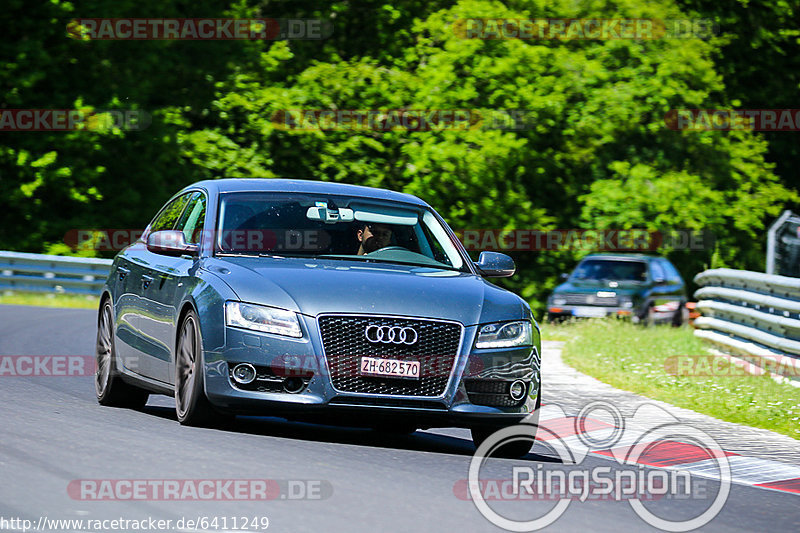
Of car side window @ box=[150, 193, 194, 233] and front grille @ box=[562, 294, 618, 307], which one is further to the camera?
front grille @ box=[562, 294, 618, 307]

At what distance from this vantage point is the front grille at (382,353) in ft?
27.7

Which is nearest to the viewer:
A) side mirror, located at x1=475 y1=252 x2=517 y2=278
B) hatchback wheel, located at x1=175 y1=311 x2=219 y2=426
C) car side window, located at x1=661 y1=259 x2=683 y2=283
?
hatchback wheel, located at x1=175 y1=311 x2=219 y2=426

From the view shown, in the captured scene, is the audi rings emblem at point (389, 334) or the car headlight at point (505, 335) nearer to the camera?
the audi rings emblem at point (389, 334)

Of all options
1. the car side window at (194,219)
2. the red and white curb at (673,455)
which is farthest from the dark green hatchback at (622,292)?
the car side window at (194,219)

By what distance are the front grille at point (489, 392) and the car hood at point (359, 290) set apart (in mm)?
373

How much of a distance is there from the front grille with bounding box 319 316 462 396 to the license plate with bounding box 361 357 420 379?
0.02m

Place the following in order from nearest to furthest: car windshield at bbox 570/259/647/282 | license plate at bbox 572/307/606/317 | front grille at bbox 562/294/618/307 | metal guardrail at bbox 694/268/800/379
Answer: metal guardrail at bbox 694/268/800/379, license plate at bbox 572/307/606/317, front grille at bbox 562/294/618/307, car windshield at bbox 570/259/647/282

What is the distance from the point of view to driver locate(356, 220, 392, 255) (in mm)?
9760

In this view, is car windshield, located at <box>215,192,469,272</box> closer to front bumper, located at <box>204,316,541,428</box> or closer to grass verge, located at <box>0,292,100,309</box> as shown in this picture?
front bumper, located at <box>204,316,541,428</box>

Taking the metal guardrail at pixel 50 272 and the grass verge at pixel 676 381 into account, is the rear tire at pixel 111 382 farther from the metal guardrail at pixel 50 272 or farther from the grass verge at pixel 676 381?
the metal guardrail at pixel 50 272

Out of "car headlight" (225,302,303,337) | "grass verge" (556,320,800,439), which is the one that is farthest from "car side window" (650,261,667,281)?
"car headlight" (225,302,303,337)

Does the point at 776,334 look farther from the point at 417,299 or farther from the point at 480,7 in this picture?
the point at 480,7

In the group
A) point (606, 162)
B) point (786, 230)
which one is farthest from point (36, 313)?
point (606, 162)

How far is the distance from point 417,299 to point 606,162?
30692 millimetres
